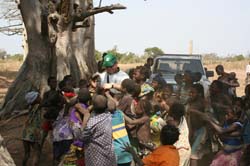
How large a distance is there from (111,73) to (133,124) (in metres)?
1.11

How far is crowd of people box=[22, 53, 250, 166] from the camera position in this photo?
4938 millimetres

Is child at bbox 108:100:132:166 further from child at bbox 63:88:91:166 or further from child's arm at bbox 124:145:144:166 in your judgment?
child at bbox 63:88:91:166

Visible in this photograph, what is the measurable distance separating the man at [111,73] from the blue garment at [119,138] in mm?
961

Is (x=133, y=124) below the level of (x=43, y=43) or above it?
below

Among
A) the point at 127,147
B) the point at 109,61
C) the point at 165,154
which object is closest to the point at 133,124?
the point at 127,147

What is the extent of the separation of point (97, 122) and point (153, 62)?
21.1 ft

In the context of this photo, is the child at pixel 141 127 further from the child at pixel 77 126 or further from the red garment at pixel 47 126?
the red garment at pixel 47 126

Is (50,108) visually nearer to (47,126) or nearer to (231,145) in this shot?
(47,126)

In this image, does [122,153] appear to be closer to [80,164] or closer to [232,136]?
[80,164]

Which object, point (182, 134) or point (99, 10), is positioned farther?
point (99, 10)

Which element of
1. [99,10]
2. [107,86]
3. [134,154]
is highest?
[99,10]

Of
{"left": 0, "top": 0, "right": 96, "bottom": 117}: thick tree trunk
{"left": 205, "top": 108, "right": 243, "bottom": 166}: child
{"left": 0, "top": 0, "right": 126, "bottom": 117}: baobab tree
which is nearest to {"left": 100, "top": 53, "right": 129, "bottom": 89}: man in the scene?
{"left": 205, "top": 108, "right": 243, "bottom": 166}: child

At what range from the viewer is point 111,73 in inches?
248

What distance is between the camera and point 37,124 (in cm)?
656
